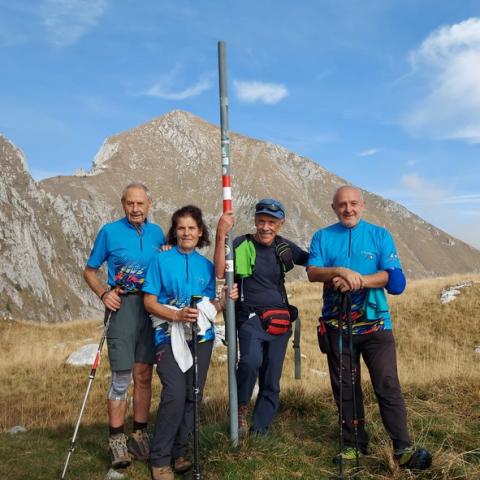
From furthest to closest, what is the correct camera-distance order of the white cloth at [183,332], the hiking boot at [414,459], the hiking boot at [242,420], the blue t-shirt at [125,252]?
the hiking boot at [242,420]
the blue t-shirt at [125,252]
the white cloth at [183,332]
the hiking boot at [414,459]

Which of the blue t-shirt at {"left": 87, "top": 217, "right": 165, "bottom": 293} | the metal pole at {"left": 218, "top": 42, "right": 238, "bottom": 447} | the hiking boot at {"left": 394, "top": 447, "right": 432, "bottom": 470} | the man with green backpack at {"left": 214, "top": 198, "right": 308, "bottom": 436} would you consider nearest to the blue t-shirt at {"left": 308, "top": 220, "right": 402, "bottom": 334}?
the man with green backpack at {"left": 214, "top": 198, "right": 308, "bottom": 436}

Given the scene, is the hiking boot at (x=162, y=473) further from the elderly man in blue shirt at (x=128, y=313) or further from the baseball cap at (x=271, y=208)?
the baseball cap at (x=271, y=208)

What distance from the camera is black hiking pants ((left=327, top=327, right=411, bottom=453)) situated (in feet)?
16.8

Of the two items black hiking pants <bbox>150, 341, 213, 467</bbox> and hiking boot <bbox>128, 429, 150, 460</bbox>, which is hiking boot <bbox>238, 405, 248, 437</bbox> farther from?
hiking boot <bbox>128, 429, 150, 460</bbox>

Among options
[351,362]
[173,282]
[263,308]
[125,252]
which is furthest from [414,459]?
[125,252]

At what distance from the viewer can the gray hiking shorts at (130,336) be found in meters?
5.70

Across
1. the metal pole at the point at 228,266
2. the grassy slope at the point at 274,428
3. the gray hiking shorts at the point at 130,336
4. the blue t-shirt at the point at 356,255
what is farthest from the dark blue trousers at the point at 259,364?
the gray hiking shorts at the point at 130,336

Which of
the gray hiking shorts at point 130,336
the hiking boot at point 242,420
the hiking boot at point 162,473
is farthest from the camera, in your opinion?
the hiking boot at point 242,420

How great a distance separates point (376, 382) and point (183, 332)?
2.24m

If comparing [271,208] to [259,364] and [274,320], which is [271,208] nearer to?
[274,320]

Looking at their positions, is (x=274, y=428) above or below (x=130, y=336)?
below

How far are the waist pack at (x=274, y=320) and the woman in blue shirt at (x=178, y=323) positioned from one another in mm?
539

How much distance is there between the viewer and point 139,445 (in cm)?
594

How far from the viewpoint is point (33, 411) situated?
10.6 meters
